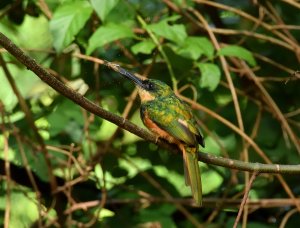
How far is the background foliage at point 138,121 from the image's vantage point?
2.95m

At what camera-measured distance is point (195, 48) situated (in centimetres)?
277

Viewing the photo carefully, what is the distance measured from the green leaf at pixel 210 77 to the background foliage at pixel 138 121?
0.13 m

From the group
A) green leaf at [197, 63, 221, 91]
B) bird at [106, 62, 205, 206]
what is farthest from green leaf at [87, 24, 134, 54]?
green leaf at [197, 63, 221, 91]

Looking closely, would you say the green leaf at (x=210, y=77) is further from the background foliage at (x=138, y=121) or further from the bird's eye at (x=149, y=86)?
the bird's eye at (x=149, y=86)

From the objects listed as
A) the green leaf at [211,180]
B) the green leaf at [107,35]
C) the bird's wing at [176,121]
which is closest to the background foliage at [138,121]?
the green leaf at [211,180]

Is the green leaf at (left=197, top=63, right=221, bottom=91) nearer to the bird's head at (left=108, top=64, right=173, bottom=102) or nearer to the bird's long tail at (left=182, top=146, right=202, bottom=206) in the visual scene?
the bird's head at (left=108, top=64, right=173, bottom=102)

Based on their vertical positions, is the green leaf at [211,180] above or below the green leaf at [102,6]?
below

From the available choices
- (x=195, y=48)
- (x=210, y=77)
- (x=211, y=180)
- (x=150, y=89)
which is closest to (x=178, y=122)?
(x=150, y=89)

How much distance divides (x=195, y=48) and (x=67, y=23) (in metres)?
0.54

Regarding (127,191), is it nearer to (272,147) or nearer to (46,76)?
(272,147)

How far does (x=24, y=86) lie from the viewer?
3.09 m

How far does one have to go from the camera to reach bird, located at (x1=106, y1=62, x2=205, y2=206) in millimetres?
2154

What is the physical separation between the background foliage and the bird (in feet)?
1.29

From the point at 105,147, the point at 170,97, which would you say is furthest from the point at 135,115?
the point at 170,97
